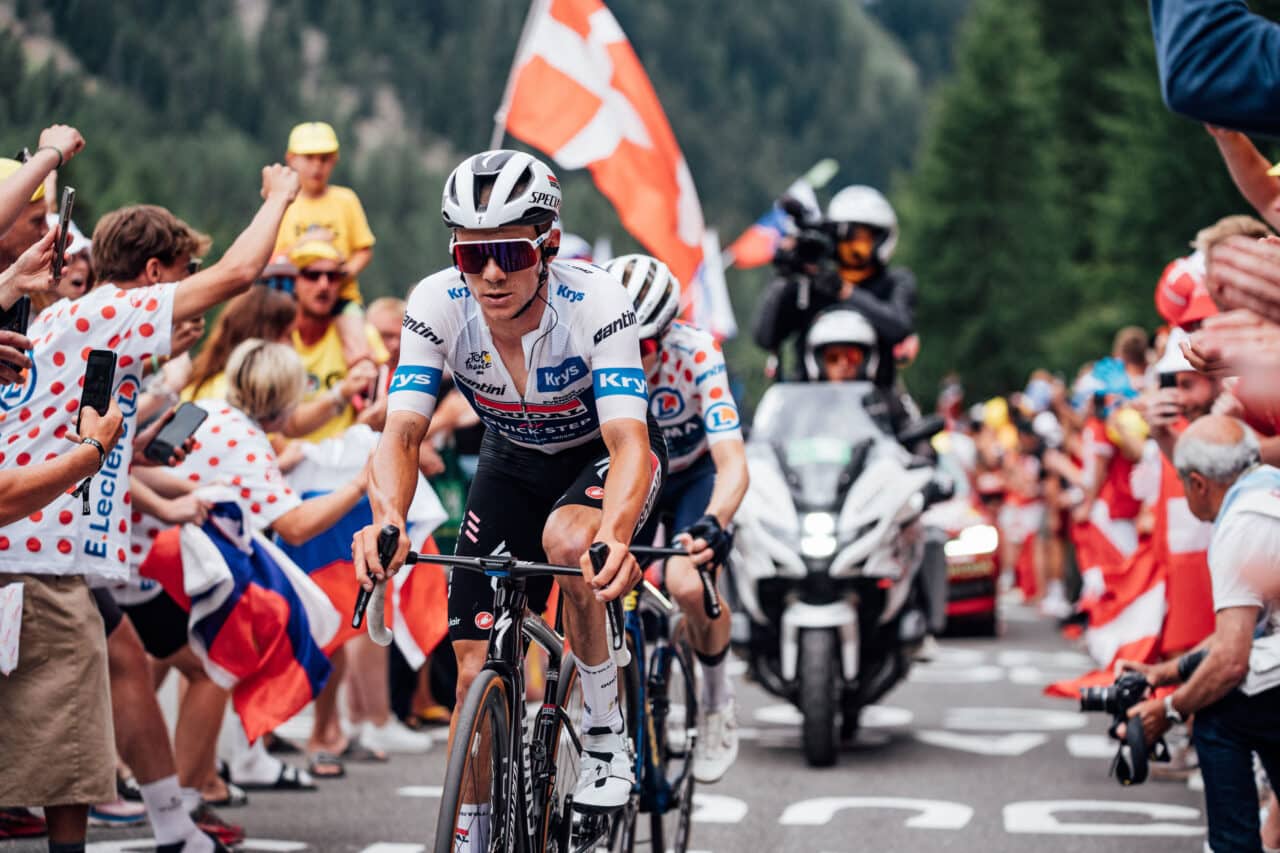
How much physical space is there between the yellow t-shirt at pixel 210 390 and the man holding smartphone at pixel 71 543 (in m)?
2.69

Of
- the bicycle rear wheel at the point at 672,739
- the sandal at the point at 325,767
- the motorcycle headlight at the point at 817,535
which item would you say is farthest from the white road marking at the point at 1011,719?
the bicycle rear wheel at the point at 672,739

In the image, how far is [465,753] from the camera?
4617 millimetres

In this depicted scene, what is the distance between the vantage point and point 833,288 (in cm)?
1136

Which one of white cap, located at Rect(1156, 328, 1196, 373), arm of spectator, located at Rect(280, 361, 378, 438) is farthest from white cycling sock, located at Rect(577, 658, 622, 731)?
white cap, located at Rect(1156, 328, 1196, 373)

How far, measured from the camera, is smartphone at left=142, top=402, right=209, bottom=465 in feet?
21.3

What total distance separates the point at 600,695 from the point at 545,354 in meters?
0.99

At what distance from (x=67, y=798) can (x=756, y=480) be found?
4822 mm

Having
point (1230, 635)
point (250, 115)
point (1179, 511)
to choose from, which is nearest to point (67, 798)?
point (1230, 635)

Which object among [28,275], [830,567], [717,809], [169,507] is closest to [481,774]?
[28,275]

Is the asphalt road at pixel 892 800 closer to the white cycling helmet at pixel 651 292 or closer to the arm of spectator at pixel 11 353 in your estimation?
the white cycling helmet at pixel 651 292

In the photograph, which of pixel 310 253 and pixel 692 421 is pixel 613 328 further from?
pixel 310 253

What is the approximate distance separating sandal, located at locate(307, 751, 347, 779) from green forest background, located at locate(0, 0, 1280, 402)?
12.7 ft

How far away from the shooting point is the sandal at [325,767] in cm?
891

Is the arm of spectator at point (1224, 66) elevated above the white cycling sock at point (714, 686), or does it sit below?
above
